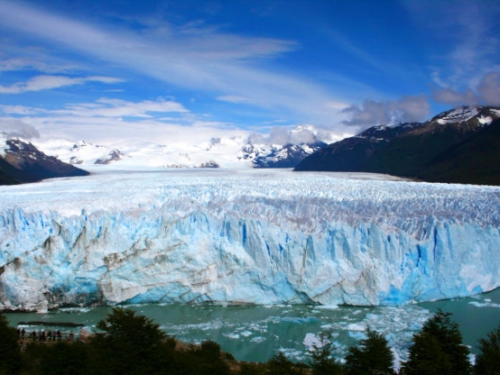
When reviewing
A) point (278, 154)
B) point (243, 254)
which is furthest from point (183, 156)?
point (243, 254)

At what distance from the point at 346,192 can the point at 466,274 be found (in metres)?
5.90

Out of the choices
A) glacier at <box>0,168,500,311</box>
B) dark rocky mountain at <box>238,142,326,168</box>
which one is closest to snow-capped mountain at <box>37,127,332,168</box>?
dark rocky mountain at <box>238,142,326,168</box>

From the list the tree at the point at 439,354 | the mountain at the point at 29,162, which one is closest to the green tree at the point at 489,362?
the tree at the point at 439,354

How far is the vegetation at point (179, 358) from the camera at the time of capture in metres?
9.41

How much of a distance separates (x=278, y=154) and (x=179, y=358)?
150215 mm

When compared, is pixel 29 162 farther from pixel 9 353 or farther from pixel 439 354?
pixel 439 354

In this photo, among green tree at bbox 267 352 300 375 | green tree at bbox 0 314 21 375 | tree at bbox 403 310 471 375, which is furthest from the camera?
green tree at bbox 0 314 21 375

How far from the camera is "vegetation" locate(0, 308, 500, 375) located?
9.41m

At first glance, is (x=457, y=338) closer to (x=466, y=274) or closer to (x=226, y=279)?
(x=466, y=274)

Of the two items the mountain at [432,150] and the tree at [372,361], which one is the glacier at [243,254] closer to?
the tree at [372,361]

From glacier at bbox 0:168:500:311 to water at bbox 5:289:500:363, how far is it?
1.84 ft

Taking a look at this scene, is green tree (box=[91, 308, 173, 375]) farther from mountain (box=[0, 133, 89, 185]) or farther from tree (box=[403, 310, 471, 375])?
mountain (box=[0, 133, 89, 185])

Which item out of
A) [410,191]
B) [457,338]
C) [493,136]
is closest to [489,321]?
[457,338]

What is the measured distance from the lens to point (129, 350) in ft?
31.9
